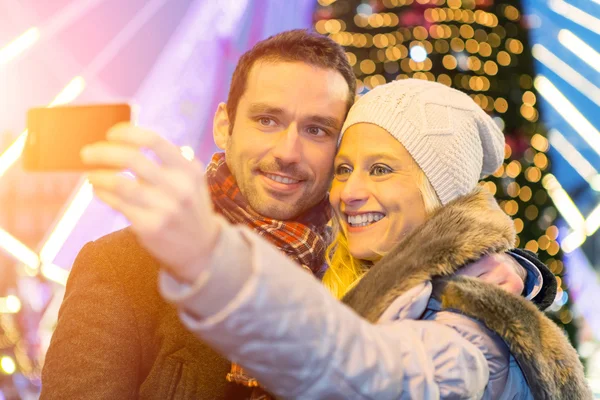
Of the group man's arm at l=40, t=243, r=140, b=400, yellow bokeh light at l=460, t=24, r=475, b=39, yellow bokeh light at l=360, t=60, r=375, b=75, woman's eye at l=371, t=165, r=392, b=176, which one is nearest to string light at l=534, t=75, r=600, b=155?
yellow bokeh light at l=460, t=24, r=475, b=39

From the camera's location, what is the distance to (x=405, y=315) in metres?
1.23

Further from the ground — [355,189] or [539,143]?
[355,189]

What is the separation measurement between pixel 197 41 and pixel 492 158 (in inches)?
199

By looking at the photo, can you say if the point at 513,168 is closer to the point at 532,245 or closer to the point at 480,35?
the point at 532,245

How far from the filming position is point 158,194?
2.55ft

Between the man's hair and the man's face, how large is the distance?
0.03 m

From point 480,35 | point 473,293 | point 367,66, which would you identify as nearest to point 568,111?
point 480,35

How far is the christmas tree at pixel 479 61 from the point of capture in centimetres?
702

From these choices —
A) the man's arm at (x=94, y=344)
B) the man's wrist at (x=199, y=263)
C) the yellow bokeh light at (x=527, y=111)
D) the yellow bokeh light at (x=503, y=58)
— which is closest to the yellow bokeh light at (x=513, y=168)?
the yellow bokeh light at (x=527, y=111)

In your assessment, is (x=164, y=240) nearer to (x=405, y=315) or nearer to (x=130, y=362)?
(x=405, y=315)

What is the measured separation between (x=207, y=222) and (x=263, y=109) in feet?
4.33

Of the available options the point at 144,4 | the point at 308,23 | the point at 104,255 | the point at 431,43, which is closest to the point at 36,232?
the point at 144,4

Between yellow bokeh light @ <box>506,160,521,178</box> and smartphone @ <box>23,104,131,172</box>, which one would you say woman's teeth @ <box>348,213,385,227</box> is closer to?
smartphone @ <box>23,104,131,172</box>

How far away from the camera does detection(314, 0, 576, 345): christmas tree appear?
23.0 feet
